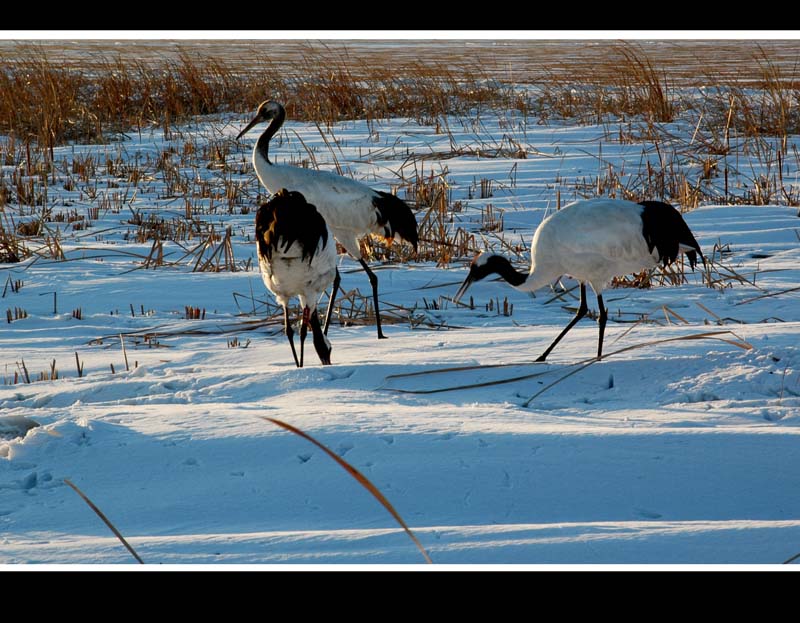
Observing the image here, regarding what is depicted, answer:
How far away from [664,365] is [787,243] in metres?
3.98

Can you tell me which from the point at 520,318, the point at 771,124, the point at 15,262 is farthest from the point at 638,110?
the point at 15,262

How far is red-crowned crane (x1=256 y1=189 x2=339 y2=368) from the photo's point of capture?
4.90 m

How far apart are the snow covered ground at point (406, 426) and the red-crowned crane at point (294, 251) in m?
0.33

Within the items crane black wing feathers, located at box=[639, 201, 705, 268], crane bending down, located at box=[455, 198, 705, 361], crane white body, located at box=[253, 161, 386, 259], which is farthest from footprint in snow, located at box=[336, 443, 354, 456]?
crane white body, located at box=[253, 161, 386, 259]

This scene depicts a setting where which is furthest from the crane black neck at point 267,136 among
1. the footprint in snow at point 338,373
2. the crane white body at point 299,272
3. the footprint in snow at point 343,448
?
the footprint in snow at point 343,448

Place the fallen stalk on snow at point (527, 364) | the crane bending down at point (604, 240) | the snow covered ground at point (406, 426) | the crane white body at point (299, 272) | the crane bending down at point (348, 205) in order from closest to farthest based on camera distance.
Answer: the snow covered ground at point (406, 426) → the fallen stalk on snow at point (527, 364) → the crane bending down at point (604, 240) → the crane white body at point (299, 272) → the crane bending down at point (348, 205)

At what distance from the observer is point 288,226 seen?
486 cm

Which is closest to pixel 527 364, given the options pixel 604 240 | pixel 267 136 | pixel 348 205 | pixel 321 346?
pixel 604 240

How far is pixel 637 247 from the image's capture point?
4.84 m

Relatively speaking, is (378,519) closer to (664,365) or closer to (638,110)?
(664,365)

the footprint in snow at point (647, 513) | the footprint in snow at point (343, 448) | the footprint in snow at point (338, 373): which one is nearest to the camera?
the footprint in snow at point (647, 513)

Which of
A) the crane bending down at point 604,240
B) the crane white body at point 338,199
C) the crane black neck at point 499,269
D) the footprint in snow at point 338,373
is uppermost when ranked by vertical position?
the crane white body at point 338,199

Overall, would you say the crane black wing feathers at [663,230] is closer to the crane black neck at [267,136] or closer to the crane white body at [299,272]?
the crane white body at [299,272]

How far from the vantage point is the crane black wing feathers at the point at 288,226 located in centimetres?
487
